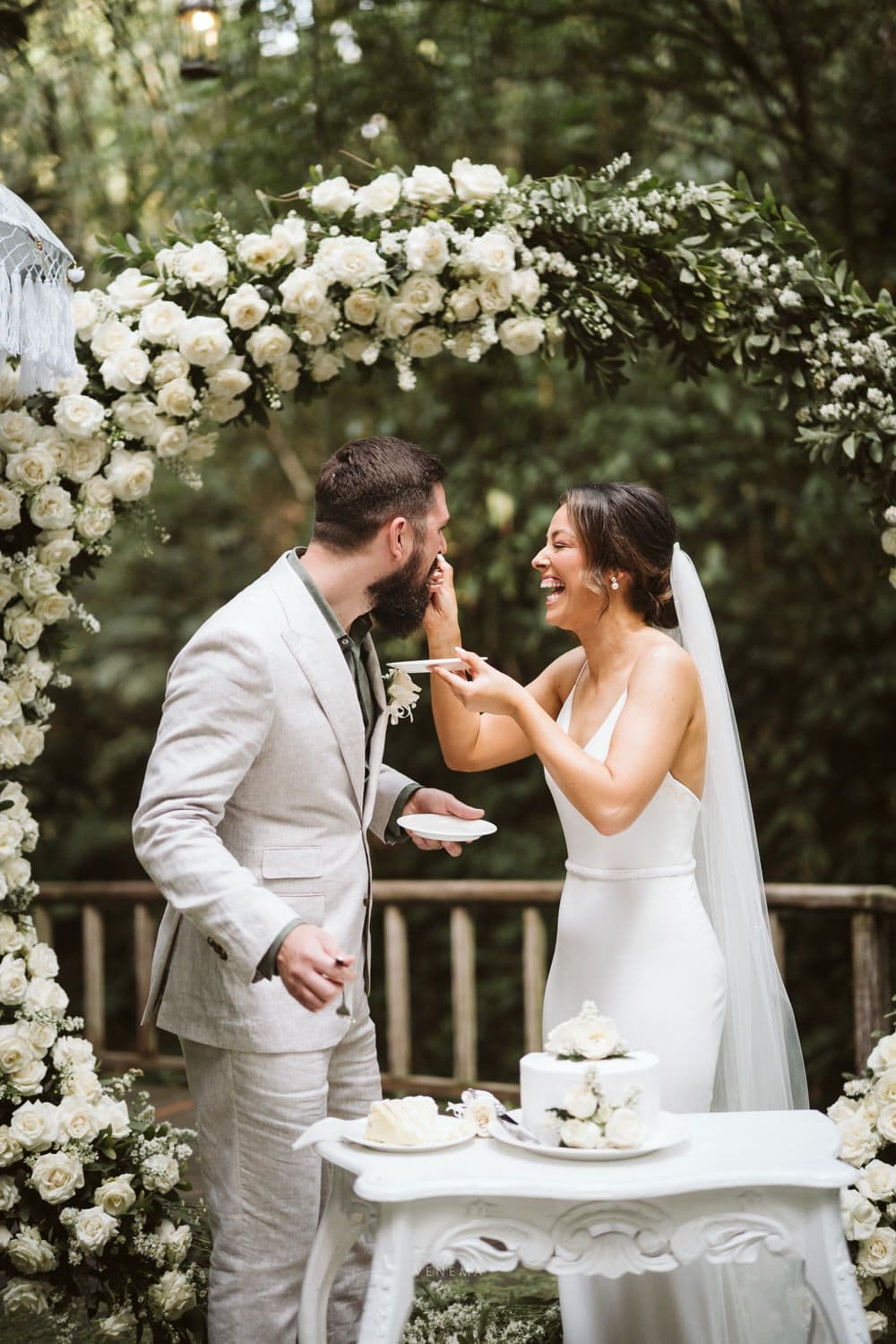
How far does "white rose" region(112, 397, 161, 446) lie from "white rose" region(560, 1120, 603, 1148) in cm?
214

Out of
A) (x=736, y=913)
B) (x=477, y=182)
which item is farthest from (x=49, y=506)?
(x=736, y=913)

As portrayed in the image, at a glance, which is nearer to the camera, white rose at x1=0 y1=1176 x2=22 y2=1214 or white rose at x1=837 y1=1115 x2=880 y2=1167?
white rose at x1=0 y1=1176 x2=22 y2=1214

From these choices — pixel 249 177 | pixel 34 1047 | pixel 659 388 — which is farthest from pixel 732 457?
pixel 34 1047

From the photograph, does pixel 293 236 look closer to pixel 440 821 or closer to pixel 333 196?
pixel 333 196

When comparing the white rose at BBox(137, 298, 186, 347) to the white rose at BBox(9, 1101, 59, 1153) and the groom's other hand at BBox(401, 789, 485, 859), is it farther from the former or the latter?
the white rose at BBox(9, 1101, 59, 1153)

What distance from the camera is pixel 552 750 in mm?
2889

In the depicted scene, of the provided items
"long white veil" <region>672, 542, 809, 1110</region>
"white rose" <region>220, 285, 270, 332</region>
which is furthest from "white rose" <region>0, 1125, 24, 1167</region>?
"white rose" <region>220, 285, 270, 332</region>

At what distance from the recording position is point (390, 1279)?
2.18 metres

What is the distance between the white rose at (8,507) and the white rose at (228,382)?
1.99 feet

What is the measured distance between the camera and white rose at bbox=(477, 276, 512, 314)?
141 inches

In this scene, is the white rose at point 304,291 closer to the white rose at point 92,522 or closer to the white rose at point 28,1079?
the white rose at point 92,522

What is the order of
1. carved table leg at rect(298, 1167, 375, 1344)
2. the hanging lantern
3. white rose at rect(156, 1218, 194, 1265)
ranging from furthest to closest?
the hanging lantern, white rose at rect(156, 1218, 194, 1265), carved table leg at rect(298, 1167, 375, 1344)

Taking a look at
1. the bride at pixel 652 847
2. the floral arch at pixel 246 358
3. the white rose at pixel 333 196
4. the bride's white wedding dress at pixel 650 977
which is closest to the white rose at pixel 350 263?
the floral arch at pixel 246 358

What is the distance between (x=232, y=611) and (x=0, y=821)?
1.08 meters
